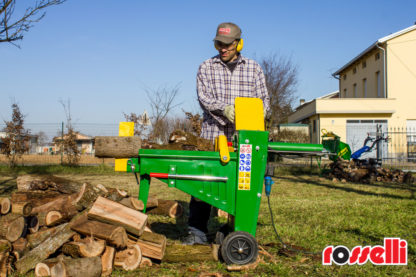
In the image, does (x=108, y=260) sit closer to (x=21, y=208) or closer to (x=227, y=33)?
(x=21, y=208)

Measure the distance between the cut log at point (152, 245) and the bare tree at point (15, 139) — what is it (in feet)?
42.0

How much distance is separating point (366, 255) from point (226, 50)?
221 cm

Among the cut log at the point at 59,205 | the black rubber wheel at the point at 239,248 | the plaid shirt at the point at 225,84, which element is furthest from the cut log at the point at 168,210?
the black rubber wheel at the point at 239,248

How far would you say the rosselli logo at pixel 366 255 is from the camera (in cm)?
297

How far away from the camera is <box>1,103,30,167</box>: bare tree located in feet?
45.1

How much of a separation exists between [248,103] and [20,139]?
13387mm

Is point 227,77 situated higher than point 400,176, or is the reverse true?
point 227,77

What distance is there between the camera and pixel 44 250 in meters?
2.76

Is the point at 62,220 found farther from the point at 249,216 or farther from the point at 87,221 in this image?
the point at 249,216

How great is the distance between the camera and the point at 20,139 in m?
13.9

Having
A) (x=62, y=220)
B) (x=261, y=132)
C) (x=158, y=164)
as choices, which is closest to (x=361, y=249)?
(x=261, y=132)

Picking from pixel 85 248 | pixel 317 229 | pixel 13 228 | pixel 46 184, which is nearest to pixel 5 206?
pixel 13 228

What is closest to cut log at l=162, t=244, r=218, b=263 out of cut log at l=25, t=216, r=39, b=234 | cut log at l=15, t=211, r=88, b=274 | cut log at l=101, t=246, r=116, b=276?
cut log at l=101, t=246, r=116, b=276

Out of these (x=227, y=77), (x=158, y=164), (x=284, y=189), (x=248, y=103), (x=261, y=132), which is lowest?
(x=284, y=189)
